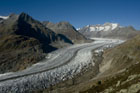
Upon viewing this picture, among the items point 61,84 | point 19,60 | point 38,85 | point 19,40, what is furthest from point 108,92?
point 19,40

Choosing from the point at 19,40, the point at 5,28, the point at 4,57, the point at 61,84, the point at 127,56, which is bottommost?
the point at 61,84

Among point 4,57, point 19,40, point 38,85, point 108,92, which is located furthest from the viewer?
point 19,40

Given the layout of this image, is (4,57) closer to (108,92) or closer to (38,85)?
(38,85)

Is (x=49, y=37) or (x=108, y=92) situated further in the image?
(x=49, y=37)

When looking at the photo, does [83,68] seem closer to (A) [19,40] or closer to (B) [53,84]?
(B) [53,84]

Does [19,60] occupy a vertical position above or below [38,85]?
above

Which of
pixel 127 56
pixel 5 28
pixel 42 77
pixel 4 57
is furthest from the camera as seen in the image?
pixel 5 28

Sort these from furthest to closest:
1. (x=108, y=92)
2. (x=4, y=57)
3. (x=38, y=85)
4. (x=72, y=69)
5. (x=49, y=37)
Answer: (x=49, y=37)
(x=4, y=57)
(x=72, y=69)
(x=38, y=85)
(x=108, y=92)

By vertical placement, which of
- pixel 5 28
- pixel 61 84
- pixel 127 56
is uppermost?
pixel 5 28

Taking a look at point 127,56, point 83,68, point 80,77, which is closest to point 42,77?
point 80,77
